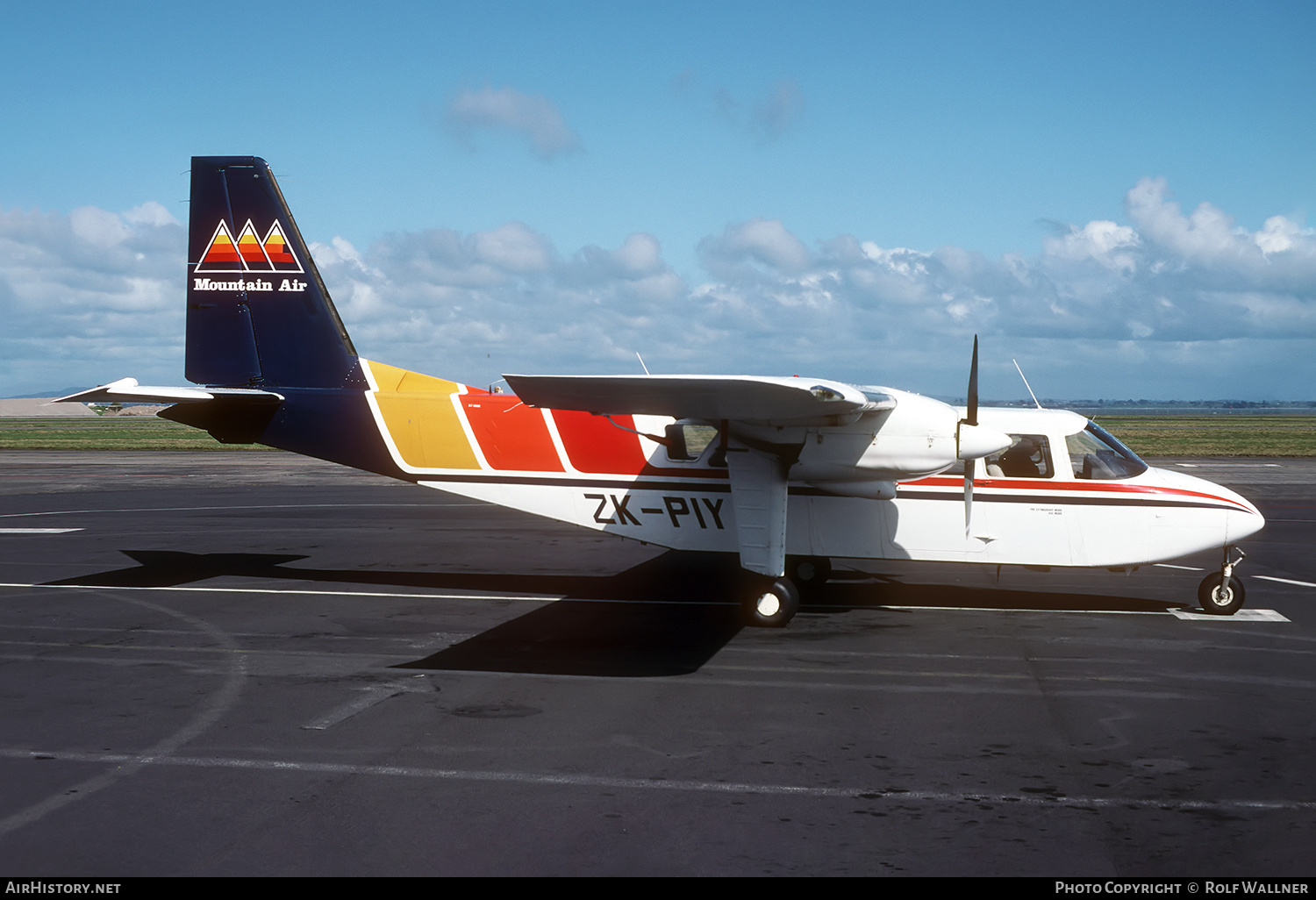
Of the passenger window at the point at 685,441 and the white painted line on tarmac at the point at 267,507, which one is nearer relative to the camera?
the passenger window at the point at 685,441

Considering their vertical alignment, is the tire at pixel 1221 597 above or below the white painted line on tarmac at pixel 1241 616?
above

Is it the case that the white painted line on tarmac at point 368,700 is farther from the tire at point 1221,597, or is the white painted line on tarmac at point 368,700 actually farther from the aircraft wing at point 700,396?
the tire at point 1221,597

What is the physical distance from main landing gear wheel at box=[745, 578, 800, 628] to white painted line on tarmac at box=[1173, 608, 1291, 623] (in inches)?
203

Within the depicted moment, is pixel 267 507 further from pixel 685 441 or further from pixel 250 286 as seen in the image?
pixel 685 441

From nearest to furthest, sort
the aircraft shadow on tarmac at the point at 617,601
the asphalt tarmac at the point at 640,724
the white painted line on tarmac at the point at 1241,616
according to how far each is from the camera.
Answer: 1. the asphalt tarmac at the point at 640,724
2. the aircraft shadow on tarmac at the point at 617,601
3. the white painted line on tarmac at the point at 1241,616

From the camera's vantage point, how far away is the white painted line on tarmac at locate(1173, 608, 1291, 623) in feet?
42.2

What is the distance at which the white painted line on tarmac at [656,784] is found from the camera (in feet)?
22.6

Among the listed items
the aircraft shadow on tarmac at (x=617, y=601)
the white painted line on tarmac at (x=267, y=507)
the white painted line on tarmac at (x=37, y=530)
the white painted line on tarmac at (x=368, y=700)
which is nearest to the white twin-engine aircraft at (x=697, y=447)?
the aircraft shadow on tarmac at (x=617, y=601)

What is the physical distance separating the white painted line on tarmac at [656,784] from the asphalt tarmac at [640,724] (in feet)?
0.11

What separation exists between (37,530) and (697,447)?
15.4 metres

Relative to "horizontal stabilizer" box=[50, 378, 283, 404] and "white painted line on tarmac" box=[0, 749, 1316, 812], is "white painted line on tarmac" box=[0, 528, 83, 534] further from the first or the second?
"white painted line on tarmac" box=[0, 749, 1316, 812]

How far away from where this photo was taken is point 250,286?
15852 mm

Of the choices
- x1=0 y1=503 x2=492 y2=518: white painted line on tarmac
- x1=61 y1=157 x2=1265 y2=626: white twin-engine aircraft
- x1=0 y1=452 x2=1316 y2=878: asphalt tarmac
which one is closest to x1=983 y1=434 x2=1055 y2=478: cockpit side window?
x1=61 y1=157 x2=1265 y2=626: white twin-engine aircraft
